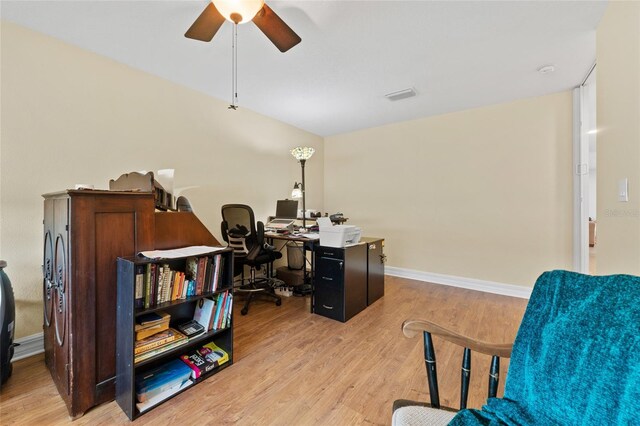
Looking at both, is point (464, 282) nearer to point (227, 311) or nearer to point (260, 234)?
point (260, 234)

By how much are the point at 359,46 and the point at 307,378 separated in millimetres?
2580

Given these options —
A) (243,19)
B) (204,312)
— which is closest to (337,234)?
(204,312)

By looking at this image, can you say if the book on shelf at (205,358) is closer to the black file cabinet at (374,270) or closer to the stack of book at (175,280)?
the stack of book at (175,280)

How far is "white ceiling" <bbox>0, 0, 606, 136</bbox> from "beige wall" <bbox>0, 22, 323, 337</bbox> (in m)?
0.18

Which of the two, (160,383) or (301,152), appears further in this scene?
(301,152)

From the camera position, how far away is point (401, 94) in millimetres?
3141

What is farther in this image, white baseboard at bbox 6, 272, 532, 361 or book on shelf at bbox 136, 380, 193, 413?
white baseboard at bbox 6, 272, 532, 361

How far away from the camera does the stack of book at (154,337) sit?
1458mm

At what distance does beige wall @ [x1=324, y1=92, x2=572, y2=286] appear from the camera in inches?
123

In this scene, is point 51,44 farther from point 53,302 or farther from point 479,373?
point 479,373

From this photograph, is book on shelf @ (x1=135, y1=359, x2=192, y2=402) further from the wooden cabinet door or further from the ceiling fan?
the ceiling fan

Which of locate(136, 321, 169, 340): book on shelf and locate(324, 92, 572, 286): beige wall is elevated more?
locate(324, 92, 572, 286): beige wall

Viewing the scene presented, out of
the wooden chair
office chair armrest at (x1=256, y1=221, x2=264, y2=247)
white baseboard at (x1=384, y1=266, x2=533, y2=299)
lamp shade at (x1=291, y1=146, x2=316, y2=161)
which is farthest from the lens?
lamp shade at (x1=291, y1=146, x2=316, y2=161)

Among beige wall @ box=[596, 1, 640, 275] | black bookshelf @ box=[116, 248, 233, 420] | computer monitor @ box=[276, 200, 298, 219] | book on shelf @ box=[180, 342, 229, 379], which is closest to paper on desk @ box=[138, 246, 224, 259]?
black bookshelf @ box=[116, 248, 233, 420]
